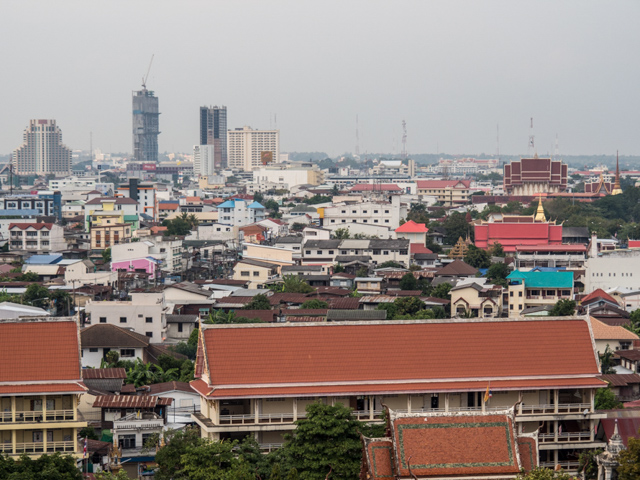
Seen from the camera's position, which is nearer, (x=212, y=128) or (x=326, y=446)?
(x=326, y=446)

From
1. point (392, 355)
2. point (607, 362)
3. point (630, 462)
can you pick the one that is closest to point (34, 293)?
point (607, 362)

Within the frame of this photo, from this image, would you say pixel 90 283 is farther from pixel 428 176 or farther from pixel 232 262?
pixel 428 176

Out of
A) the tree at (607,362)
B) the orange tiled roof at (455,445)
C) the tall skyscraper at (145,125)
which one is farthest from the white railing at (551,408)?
the tall skyscraper at (145,125)

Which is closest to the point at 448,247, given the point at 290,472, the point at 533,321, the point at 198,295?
the point at 198,295

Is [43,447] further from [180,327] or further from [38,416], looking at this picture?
[180,327]

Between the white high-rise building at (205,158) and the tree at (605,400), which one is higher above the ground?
the white high-rise building at (205,158)

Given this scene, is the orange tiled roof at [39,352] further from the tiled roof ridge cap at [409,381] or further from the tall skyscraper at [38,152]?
the tall skyscraper at [38,152]

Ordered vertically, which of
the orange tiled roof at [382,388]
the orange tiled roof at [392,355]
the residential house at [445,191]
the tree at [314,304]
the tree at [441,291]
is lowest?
the tree at [314,304]

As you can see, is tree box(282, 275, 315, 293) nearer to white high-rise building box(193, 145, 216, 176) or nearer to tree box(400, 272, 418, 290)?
tree box(400, 272, 418, 290)
